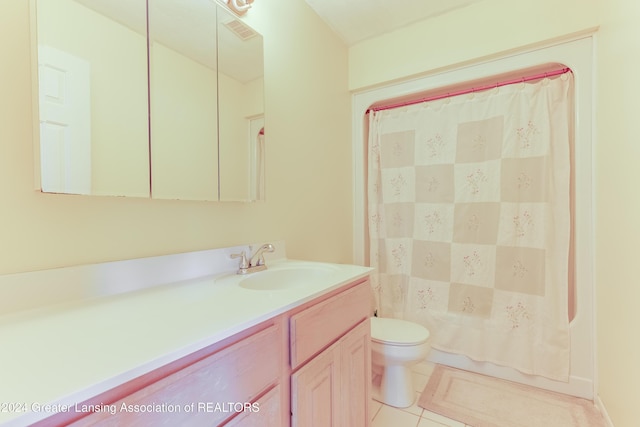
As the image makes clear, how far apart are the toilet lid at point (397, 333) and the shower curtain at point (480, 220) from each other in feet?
1.21

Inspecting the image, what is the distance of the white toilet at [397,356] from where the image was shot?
1535mm

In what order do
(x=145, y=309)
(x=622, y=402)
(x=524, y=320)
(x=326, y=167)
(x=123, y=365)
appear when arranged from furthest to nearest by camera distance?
1. (x=326, y=167)
2. (x=524, y=320)
3. (x=622, y=402)
4. (x=145, y=309)
5. (x=123, y=365)

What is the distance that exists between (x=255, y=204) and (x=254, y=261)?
30 centimetres

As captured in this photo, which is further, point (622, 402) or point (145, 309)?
point (622, 402)

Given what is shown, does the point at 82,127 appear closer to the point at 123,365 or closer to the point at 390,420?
the point at 123,365

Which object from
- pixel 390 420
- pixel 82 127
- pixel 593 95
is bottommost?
pixel 390 420

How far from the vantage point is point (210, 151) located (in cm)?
123

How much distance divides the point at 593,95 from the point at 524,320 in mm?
1357

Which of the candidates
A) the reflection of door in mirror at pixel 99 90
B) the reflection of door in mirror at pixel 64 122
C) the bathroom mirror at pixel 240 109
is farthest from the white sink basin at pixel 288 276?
the reflection of door in mirror at pixel 64 122

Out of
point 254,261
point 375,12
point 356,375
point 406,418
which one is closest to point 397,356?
point 406,418

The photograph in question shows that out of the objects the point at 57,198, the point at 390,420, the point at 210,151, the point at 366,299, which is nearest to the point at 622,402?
the point at 390,420

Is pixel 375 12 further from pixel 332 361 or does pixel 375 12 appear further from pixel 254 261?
pixel 332 361

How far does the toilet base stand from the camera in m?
1.60

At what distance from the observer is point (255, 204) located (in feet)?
4.72
